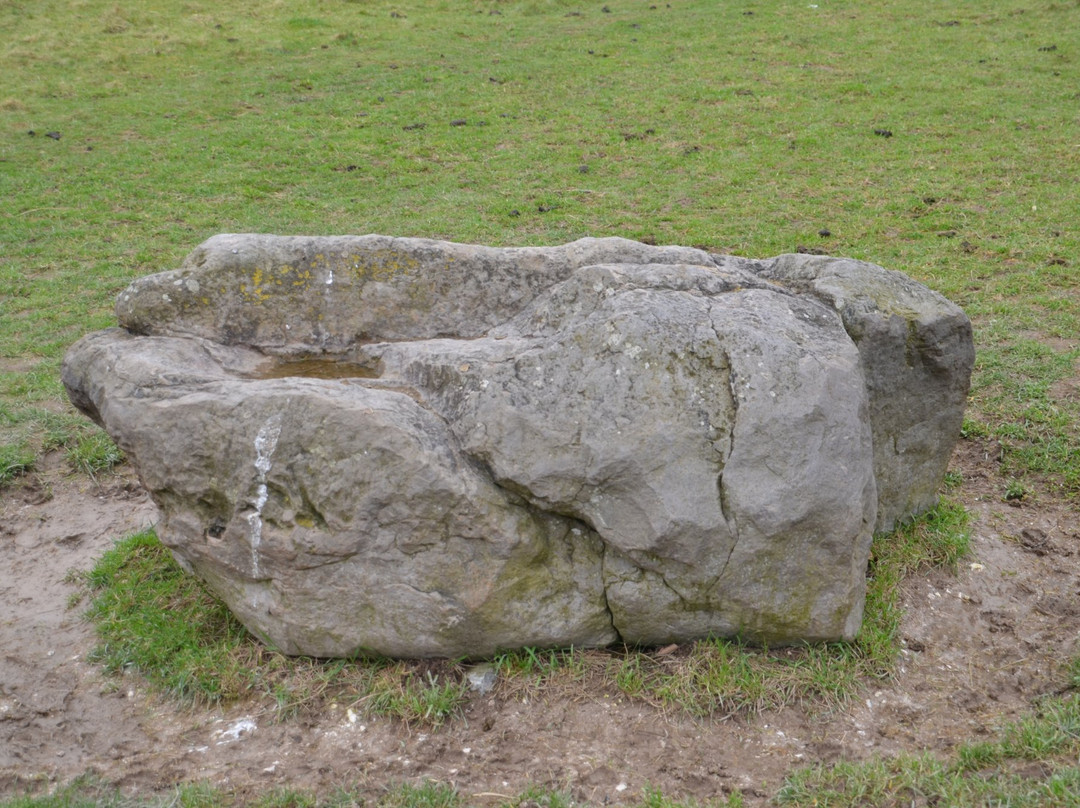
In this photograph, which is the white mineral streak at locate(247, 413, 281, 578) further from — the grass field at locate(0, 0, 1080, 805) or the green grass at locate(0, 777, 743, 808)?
→ the grass field at locate(0, 0, 1080, 805)

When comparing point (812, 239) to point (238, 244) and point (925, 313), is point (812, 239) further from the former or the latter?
point (238, 244)

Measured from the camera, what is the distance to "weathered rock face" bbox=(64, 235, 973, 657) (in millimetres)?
4930

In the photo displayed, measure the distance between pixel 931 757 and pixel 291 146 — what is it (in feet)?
45.2

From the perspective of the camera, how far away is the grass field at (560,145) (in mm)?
10070

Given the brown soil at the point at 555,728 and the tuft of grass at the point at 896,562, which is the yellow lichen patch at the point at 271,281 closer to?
the brown soil at the point at 555,728

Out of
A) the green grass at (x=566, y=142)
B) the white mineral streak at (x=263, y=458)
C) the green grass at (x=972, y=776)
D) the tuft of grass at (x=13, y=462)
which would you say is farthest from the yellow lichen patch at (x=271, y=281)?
the green grass at (x=972, y=776)

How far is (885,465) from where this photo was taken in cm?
613

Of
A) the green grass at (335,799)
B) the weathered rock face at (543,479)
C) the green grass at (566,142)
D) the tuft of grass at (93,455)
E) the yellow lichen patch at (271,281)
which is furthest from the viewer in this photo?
the green grass at (566,142)

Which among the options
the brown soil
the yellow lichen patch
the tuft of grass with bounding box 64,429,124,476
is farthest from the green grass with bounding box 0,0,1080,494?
the yellow lichen patch

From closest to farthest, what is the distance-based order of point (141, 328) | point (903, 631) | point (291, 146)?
point (903, 631) → point (141, 328) → point (291, 146)

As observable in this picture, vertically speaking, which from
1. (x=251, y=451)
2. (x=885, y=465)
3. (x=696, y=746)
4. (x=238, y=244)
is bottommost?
(x=696, y=746)

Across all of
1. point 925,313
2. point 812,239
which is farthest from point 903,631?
point 812,239

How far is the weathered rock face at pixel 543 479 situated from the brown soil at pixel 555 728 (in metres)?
0.44

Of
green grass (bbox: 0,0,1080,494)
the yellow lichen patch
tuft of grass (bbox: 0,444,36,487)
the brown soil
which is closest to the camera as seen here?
the brown soil
